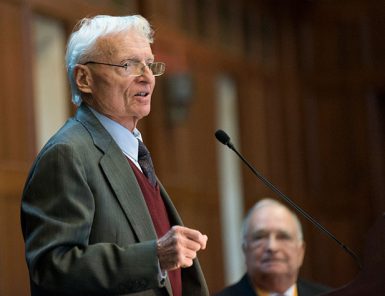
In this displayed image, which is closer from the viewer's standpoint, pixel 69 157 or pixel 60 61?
pixel 69 157

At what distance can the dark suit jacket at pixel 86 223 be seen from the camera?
284 cm

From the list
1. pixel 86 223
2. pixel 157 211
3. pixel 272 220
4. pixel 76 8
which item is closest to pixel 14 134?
pixel 76 8

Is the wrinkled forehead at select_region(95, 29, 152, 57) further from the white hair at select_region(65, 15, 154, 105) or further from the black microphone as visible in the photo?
the black microphone

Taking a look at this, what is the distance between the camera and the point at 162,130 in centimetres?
884

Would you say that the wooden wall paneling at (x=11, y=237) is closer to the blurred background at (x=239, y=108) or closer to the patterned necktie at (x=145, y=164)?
the blurred background at (x=239, y=108)

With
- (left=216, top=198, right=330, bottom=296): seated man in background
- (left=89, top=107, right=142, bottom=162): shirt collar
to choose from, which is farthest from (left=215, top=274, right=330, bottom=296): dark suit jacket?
(left=89, top=107, right=142, bottom=162): shirt collar

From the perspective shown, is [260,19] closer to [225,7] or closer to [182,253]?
[225,7]

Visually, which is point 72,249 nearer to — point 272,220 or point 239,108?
point 272,220

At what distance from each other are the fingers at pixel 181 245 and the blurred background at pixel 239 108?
4025 millimetres

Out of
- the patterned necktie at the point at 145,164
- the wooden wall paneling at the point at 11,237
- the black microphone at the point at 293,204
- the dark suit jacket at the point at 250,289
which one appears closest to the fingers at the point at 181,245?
the patterned necktie at the point at 145,164

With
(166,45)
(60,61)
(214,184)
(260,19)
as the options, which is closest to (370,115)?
(260,19)

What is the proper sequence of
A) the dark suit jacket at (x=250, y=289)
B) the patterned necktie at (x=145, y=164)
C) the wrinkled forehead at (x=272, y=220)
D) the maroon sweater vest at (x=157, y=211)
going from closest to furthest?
1. the maroon sweater vest at (x=157, y=211)
2. the patterned necktie at (x=145, y=164)
3. the dark suit jacket at (x=250, y=289)
4. the wrinkled forehead at (x=272, y=220)

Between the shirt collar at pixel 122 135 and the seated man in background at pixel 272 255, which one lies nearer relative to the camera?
the shirt collar at pixel 122 135

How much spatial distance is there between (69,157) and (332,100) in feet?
29.2
